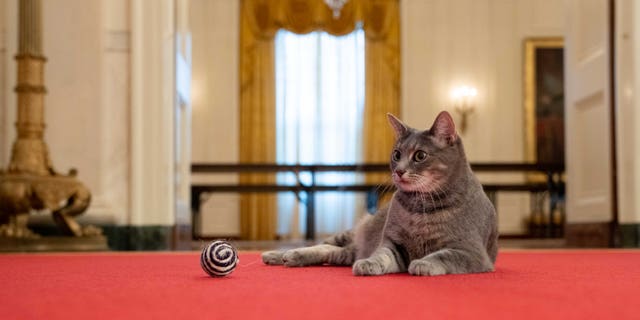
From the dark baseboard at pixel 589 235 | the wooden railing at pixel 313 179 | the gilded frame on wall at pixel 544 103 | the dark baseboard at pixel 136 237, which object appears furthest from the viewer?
the gilded frame on wall at pixel 544 103

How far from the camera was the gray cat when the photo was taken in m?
2.38

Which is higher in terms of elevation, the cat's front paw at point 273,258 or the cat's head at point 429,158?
the cat's head at point 429,158

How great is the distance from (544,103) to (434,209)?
9211mm

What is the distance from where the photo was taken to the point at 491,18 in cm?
1135

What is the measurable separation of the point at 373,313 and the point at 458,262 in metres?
0.96

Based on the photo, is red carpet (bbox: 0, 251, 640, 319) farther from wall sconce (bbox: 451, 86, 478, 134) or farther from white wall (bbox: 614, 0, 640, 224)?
wall sconce (bbox: 451, 86, 478, 134)

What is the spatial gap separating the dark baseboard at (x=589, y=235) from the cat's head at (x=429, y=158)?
345cm

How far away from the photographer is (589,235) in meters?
5.79

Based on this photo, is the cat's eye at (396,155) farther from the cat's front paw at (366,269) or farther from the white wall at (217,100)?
the white wall at (217,100)

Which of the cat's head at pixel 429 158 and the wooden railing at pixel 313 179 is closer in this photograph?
the cat's head at pixel 429 158

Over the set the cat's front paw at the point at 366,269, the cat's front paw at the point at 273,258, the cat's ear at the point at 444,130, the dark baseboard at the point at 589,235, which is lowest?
the dark baseboard at the point at 589,235

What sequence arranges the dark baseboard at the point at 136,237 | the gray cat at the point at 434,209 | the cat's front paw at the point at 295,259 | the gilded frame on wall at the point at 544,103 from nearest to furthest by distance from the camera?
the gray cat at the point at 434,209, the cat's front paw at the point at 295,259, the dark baseboard at the point at 136,237, the gilded frame on wall at the point at 544,103

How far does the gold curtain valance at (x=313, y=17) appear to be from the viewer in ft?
36.1

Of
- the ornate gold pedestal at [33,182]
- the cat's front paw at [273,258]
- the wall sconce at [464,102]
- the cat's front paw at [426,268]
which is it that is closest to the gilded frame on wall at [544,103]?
the wall sconce at [464,102]
